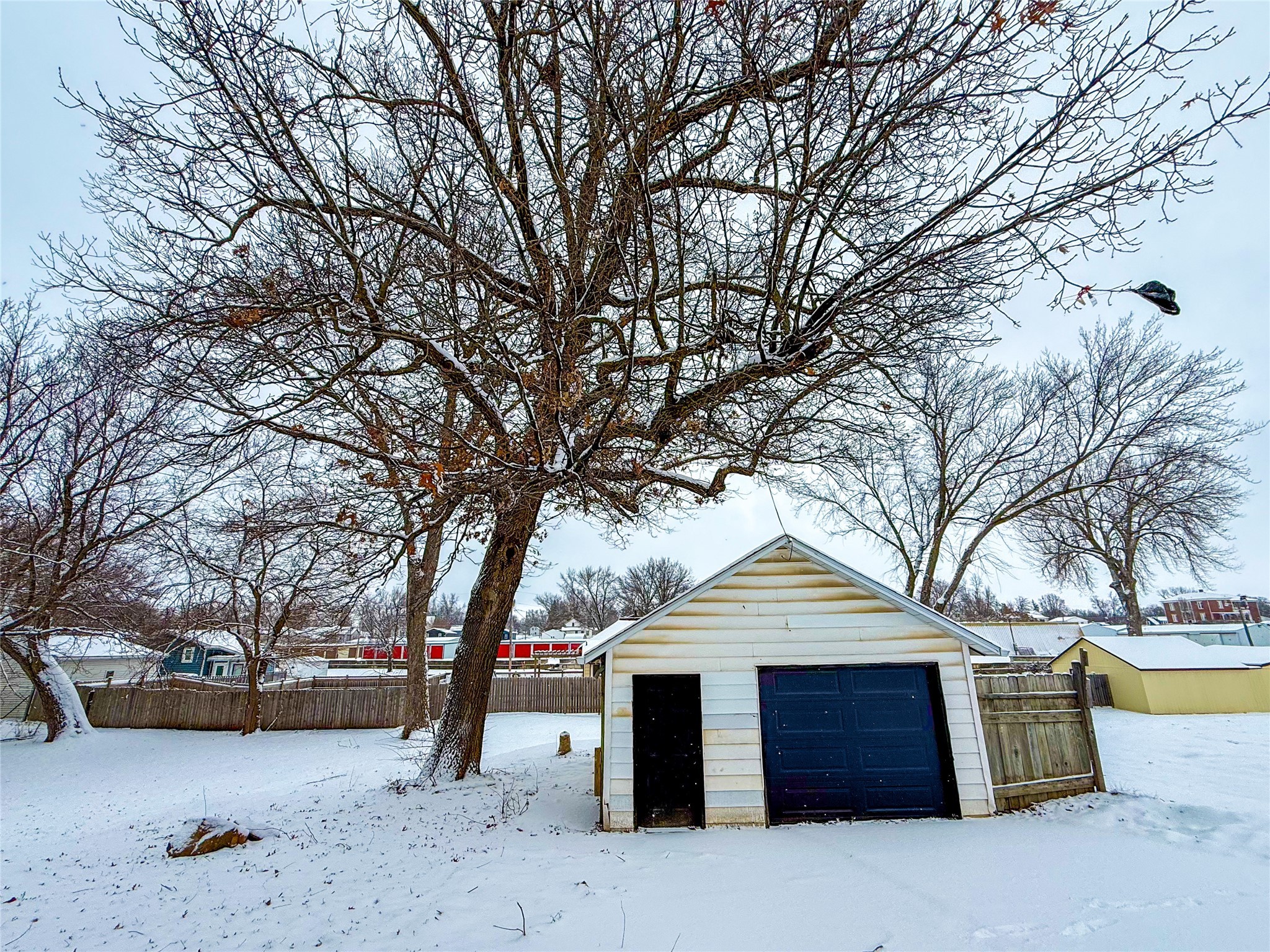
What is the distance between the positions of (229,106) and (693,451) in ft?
19.9

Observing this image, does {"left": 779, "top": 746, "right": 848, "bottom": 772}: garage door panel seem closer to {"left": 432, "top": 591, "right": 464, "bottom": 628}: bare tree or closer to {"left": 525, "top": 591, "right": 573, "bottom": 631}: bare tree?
{"left": 525, "top": 591, "right": 573, "bottom": 631}: bare tree

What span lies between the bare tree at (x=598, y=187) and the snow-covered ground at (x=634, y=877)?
3.61 metres

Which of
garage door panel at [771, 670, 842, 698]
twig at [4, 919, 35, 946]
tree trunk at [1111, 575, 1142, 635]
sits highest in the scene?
tree trunk at [1111, 575, 1142, 635]

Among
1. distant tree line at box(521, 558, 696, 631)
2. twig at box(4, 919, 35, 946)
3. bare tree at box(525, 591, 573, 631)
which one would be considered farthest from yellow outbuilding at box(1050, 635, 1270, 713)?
bare tree at box(525, 591, 573, 631)

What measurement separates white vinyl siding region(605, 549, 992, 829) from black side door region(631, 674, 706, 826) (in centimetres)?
11

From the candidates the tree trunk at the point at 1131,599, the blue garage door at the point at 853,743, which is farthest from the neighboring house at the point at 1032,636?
the blue garage door at the point at 853,743

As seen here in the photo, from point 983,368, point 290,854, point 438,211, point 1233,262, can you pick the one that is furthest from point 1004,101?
point 983,368

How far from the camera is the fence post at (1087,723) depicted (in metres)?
7.52

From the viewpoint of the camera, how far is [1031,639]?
91.9 ft

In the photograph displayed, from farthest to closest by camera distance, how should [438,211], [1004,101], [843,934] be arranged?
1. [438,211]
2. [1004,101]
3. [843,934]

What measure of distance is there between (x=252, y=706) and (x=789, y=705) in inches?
673

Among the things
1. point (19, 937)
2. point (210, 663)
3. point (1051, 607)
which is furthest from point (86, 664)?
point (1051, 607)

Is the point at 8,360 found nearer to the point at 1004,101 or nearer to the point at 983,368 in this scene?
the point at 1004,101

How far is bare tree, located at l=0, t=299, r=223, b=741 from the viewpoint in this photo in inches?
483
